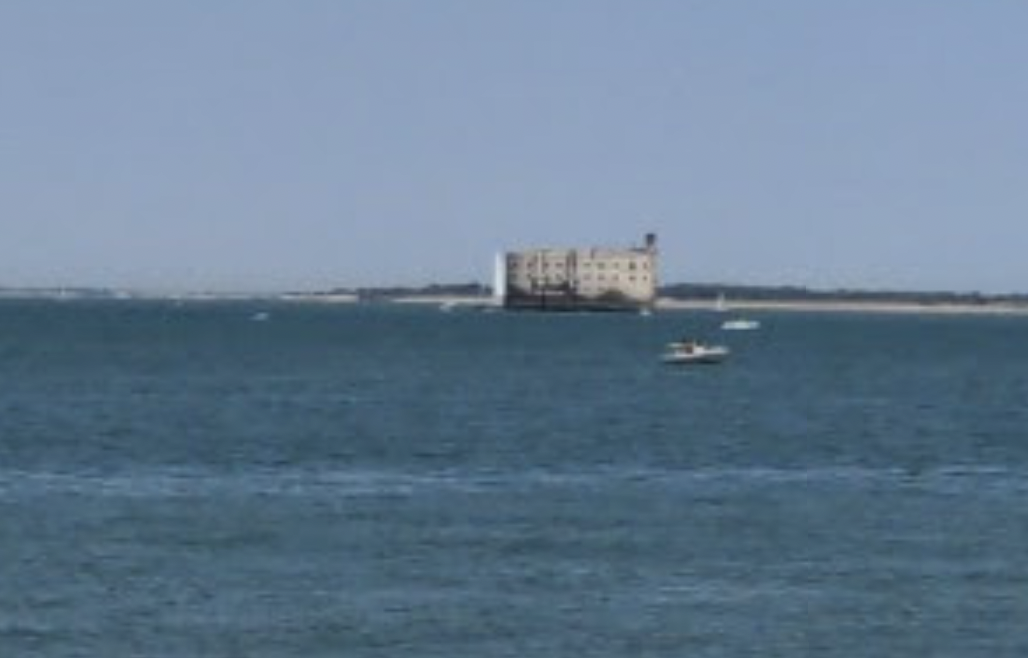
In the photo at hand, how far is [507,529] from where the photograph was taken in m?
51.8

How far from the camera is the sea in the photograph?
38656 mm

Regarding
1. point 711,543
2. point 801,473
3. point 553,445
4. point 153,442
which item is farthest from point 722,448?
point 711,543

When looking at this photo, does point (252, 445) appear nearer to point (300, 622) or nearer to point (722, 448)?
point (722, 448)

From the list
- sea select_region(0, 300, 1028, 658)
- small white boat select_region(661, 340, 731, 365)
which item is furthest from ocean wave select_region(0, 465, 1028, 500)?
small white boat select_region(661, 340, 731, 365)

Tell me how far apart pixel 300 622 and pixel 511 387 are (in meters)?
87.3

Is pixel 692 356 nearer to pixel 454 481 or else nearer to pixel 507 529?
pixel 454 481

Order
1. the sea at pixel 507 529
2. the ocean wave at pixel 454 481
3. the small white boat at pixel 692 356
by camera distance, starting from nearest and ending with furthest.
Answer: the sea at pixel 507 529 → the ocean wave at pixel 454 481 → the small white boat at pixel 692 356

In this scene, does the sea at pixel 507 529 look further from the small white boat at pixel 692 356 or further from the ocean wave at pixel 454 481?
the small white boat at pixel 692 356

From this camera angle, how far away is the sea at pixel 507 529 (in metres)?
38.7

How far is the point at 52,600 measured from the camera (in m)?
41.1

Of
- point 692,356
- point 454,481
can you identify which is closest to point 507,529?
point 454,481

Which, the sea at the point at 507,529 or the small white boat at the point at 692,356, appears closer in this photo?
the sea at the point at 507,529

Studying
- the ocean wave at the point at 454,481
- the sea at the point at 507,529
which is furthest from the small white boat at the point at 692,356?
the ocean wave at the point at 454,481

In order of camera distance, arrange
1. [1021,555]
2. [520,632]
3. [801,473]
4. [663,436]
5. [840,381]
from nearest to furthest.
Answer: [520,632] → [1021,555] → [801,473] → [663,436] → [840,381]
